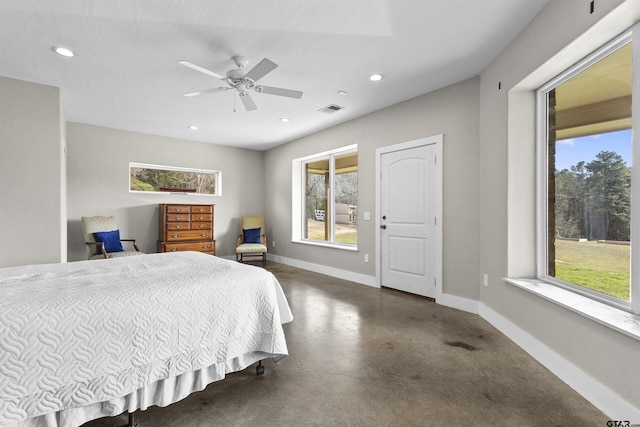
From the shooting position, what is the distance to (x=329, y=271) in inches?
199

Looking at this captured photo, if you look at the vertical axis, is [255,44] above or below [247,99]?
above

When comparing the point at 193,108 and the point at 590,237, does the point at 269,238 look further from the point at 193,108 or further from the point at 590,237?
the point at 590,237

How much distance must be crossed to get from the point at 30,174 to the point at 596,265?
16.8ft

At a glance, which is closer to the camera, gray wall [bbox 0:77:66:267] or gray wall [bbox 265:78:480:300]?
gray wall [bbox 0:77:66:267]

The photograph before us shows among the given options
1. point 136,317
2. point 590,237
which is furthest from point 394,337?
point 136,317

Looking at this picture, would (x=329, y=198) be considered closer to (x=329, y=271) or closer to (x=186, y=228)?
(x=329, y=271)

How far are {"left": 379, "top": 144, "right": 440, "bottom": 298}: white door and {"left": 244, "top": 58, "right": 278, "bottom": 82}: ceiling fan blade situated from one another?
2.17 m

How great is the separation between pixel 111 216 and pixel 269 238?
2.94m

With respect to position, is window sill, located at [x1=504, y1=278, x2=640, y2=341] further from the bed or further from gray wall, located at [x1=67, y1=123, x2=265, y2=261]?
gray wall, located at [x1=67, y1=123, x2=265, y2=261]

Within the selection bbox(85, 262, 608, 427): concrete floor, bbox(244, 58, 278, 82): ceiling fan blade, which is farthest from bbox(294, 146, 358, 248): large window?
bbox(244, 58, 278, 82): ceiling fan blade

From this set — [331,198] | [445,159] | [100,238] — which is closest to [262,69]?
[445,159]

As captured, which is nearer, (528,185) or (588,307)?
(588,307)

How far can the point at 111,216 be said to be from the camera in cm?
491

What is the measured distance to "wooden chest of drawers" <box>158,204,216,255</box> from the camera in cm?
517
